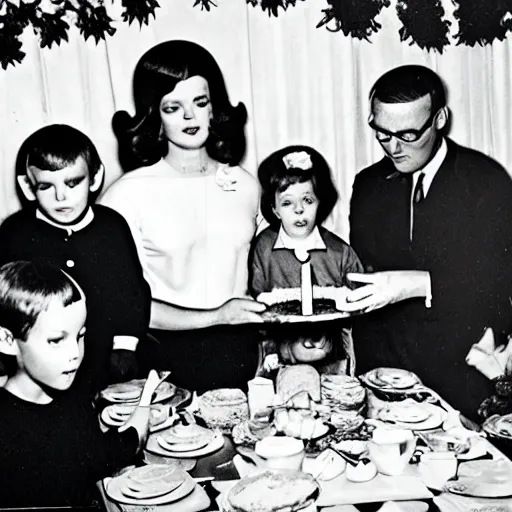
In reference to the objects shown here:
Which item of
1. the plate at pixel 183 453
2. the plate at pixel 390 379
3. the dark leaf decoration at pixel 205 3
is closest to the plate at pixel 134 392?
the plate at pixel 183 453

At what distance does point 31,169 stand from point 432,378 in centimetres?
134

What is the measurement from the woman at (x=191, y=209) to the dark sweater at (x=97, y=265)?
38 millimetres

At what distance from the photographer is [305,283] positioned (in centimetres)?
242

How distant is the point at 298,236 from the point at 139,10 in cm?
80

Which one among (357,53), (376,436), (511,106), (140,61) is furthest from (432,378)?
(140,61)

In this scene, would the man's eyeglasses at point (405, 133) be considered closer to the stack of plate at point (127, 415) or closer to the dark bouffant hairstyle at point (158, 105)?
the dark bouffant hairstyle at point (158, 105)

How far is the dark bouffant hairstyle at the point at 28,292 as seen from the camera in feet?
7.66

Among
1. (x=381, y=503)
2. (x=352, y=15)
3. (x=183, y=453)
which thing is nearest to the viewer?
(x=381, y=503)

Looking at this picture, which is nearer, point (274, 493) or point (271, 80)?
point (274, 493)

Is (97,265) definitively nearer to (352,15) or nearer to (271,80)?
(271,80)

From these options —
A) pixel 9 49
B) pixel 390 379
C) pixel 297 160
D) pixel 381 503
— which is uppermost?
pixel 9 49

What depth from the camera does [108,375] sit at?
2387mm

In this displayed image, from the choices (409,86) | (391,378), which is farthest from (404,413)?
(409,86)

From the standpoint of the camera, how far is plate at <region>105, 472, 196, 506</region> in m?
2.06
